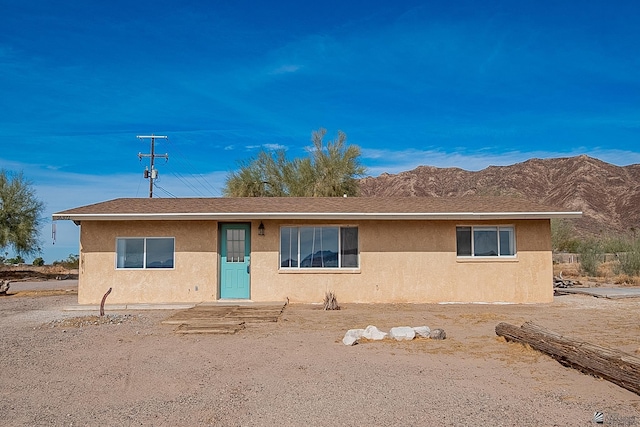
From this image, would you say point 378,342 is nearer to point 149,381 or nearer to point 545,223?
point 149,381

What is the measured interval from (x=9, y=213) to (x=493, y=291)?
25.9 metres

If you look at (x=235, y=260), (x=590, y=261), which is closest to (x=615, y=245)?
(x=590, y=261)

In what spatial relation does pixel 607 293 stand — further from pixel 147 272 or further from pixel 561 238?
pixel 561 238

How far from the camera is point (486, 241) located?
51.3ft

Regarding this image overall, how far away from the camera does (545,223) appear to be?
15.6 meters

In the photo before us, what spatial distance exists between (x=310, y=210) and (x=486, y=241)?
5004 millimetres

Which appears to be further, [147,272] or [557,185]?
[557,185]

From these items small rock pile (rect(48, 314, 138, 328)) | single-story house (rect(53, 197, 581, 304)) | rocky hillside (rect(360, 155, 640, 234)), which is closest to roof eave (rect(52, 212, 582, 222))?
single-story house (rect(53, 197, 581, 304))

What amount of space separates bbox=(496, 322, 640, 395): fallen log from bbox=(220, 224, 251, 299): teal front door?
325 inches

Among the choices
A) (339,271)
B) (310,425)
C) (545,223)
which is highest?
(545,223)

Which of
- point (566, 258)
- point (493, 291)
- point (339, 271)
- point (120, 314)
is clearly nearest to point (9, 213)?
point (120, 314)

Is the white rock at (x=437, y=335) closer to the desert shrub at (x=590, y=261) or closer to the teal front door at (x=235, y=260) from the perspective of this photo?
the teal front door at (x=235, y=260)

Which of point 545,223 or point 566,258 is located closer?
point 545,223

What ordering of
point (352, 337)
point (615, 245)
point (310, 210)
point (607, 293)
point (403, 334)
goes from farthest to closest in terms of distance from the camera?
1. point (615, 245)
2. point (607, 293)
3. point (310, 210)
4. point (403, 334)
5. point (352, 337)
